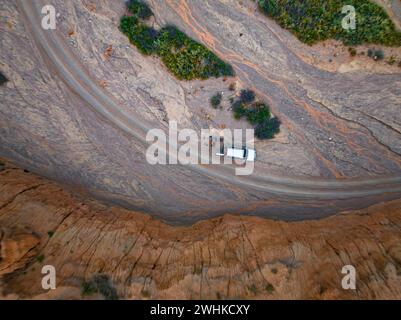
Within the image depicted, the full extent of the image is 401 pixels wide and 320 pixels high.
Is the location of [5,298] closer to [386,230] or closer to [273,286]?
[273,286]

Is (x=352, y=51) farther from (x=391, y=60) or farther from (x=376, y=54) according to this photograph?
(x=391, y=60)

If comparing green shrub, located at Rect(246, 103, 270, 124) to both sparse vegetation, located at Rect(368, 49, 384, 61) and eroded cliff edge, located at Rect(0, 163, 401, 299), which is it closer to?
eroded cliff edge, located at Rect(0, 163, 401, 299)

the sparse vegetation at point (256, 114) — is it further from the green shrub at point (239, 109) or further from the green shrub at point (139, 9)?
Result: the green shrub at point (139, 9)

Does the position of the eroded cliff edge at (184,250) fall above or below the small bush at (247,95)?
below

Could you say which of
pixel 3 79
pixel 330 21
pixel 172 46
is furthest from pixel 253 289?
pixel 3 79

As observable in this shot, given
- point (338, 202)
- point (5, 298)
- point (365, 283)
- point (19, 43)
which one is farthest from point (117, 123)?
point (365, 283)

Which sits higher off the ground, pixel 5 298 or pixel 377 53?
pixel 377 53

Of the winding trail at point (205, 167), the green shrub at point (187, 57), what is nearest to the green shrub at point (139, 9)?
the green shrub at point (187, 57)
